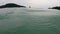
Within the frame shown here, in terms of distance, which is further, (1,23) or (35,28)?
(1,23)

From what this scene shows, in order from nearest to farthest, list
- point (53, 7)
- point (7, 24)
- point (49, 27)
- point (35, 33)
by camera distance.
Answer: point (35, 33), point (49, 27), point (7, 24), point (53, 7)

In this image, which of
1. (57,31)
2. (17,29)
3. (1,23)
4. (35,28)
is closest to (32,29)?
(35,28)

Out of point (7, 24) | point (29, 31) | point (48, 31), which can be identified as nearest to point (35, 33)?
point (29, 31)

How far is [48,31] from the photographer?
5.57 feet

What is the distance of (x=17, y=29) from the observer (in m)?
1.75

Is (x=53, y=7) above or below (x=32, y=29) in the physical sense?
above

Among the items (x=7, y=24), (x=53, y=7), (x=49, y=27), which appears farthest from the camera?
(x=53, y=7)

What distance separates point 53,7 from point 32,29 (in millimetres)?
2549

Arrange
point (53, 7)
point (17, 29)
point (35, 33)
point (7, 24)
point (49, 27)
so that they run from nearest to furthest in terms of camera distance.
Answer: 1. point (35, 33)
2. point (17, 29)
3. point (49, 27)
4. point (7, 24)
5. point (53, 7)

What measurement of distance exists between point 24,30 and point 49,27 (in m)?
0.44

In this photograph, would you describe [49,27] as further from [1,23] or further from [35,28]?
[1,23]

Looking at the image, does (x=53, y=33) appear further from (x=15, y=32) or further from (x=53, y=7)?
(x=53, y=7)

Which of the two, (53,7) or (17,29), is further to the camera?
(53,7)

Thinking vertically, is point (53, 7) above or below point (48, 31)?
above
